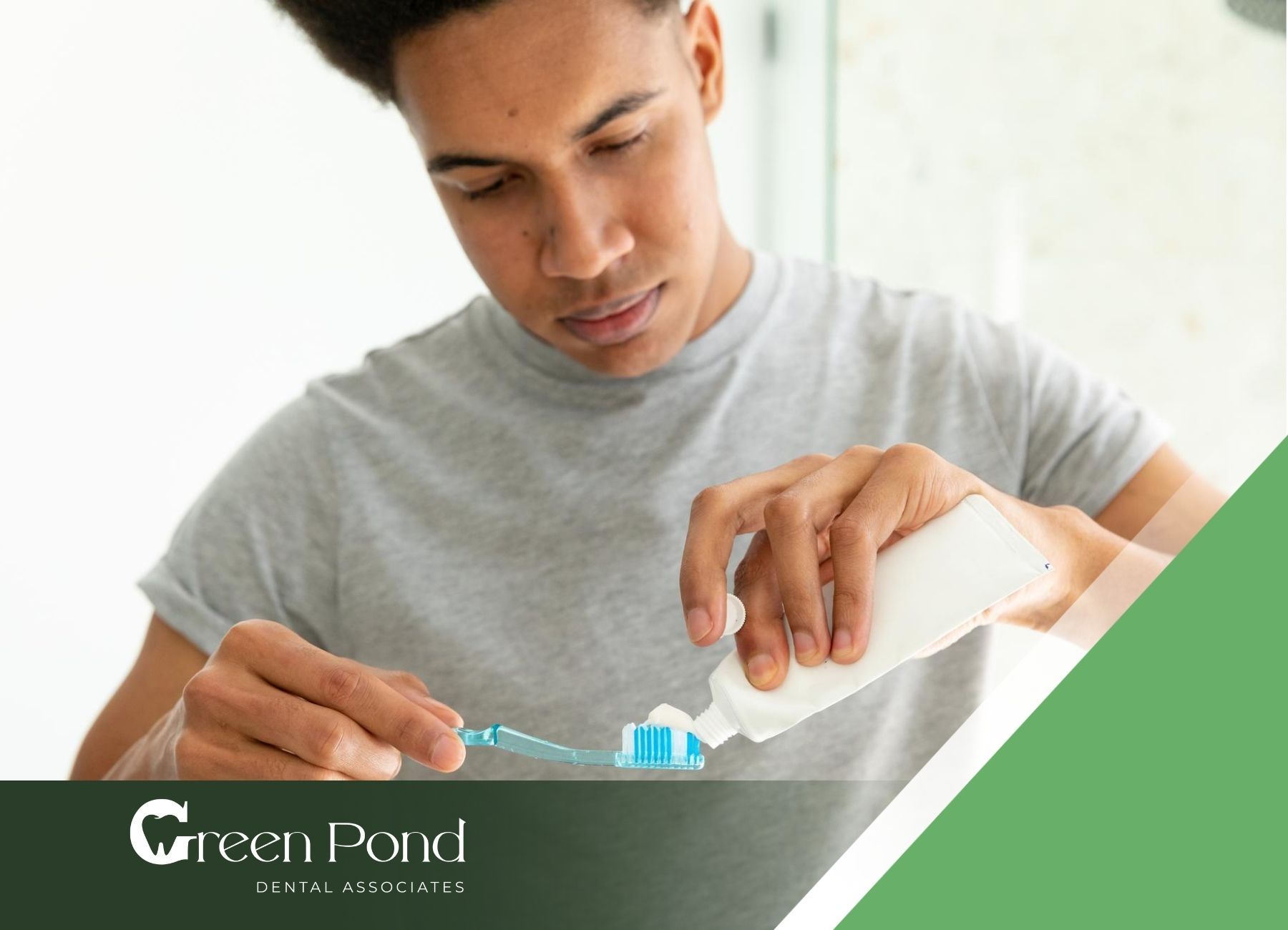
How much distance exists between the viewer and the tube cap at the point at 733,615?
1.02ft

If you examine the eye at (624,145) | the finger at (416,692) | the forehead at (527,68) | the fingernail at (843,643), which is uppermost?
the forehead at (527,68)

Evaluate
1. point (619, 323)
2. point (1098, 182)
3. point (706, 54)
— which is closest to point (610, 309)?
point (619, 323)

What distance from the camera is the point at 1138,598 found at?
0.94 feet

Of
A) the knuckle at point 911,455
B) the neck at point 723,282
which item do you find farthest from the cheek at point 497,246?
the knuckle at point 911,455

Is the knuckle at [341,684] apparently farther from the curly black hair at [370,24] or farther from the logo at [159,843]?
the curly black hair at [370,24]

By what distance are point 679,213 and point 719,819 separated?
240mm

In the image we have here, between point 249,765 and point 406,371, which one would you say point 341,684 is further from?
point 406,371

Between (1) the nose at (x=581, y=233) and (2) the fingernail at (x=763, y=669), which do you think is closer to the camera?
(2) the fingernail at (x=763, y=669)

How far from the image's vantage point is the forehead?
0.43 m

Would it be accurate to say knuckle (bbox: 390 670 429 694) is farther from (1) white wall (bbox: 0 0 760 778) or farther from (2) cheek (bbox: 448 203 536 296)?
(1) white wall (bbox: 0 0 760 778)

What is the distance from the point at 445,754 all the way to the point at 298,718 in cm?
5

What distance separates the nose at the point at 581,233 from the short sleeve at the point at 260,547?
17cm

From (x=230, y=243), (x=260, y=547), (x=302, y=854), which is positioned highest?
(x=230, y=243)

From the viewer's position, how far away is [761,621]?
31 centimetres
